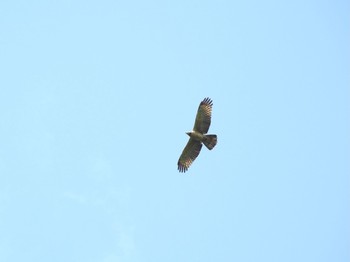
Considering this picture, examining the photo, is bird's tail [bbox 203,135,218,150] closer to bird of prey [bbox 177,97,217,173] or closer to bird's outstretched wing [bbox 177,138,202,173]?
bird of prey [bbox 177,97,217,173]

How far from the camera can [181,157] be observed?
153ft

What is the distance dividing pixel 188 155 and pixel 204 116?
2924 mm

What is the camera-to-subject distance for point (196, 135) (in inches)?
1784

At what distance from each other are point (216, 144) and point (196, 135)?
49.0 inches

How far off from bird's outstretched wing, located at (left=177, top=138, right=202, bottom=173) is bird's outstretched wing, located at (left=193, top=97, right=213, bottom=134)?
1306mm

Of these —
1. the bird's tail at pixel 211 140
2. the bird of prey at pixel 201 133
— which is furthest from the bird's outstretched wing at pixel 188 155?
the bird's tail at pixel 211 140

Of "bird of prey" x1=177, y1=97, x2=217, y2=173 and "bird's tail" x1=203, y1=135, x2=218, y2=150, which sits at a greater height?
"bird of prey" x1=177, y1=97, x2=217, y2=173

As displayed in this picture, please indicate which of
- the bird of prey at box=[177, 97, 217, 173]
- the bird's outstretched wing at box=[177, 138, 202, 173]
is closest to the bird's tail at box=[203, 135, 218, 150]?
the bird of prey at box=[177, 97, 217, 173]

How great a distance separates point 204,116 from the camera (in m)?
Result: 45.0

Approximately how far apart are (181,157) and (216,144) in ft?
8.70

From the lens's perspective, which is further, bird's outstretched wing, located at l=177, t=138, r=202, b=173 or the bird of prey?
bird's outstretched wing, located at l=177, t=138, r=202, b=173

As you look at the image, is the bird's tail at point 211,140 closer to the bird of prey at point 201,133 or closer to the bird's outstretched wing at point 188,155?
the bird of prey at point 201,133

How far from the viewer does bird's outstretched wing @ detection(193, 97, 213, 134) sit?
44906 millimetres

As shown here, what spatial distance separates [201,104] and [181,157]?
3681mm
